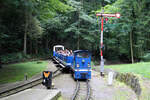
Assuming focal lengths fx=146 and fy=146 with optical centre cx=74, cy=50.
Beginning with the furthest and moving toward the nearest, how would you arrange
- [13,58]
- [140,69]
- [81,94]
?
[13,58] → [140,69] → [81,94]

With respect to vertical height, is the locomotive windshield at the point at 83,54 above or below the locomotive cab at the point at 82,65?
above

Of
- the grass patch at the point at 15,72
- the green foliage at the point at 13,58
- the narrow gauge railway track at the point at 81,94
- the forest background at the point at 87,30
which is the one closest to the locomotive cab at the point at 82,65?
the narrow gauge railway track at the point at 81,94

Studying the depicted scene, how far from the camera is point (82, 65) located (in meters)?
12.4

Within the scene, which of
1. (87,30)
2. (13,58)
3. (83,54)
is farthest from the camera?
(87,30)

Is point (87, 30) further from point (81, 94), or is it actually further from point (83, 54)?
point (81, 94)

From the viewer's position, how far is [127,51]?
2927 centimetres

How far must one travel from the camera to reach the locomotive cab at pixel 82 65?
12.1 m

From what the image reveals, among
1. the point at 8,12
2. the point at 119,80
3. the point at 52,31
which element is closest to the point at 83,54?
the point at 119,80

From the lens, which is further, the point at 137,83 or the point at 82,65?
the point at 82,65

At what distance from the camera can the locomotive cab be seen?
Result: 39.7ft

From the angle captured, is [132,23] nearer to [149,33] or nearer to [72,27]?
[149,33]

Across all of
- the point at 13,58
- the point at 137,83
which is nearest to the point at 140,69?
the point at 137,83

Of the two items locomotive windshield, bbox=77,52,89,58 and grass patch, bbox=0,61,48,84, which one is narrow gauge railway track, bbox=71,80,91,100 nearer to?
locomotive windshield, bbox=77,52,89,58

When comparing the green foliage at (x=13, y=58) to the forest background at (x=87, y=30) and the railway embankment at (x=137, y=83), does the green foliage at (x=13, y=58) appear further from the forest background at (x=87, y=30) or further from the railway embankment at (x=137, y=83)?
the railway embankment at (x=137, y=83)
